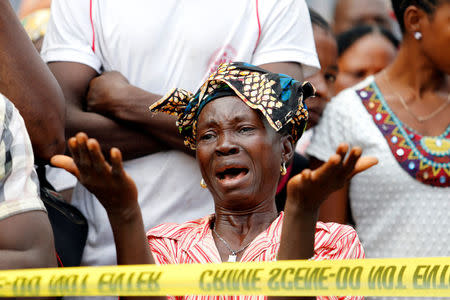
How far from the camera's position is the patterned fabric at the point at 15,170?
2.37 meters

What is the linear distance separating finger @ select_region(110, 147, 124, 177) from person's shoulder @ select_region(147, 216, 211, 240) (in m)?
0.74

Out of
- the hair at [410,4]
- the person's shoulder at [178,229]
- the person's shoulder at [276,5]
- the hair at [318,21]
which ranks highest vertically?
the hair at [410,4]

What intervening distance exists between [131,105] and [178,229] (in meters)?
0.56

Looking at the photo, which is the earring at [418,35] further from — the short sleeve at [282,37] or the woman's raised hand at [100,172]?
the woman's raised hand at [100,172]

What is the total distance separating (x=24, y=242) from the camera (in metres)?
2.34

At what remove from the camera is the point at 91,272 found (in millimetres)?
2053

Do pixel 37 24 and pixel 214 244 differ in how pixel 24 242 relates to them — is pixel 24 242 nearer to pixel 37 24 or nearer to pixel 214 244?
pixel 214 244

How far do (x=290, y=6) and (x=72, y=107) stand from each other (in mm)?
1051

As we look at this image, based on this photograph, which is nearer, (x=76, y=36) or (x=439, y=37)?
(x=76, y=36)

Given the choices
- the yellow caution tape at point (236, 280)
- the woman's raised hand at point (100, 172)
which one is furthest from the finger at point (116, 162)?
Result: the yellow caution tape at point (236, 280)

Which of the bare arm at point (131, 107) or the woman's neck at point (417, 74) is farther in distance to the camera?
the woman's neck at point (417, 74)

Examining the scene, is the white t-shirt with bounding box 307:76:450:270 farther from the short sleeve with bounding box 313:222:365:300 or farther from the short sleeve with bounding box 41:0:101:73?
the short sleeve with bounding box 41:0:101:73

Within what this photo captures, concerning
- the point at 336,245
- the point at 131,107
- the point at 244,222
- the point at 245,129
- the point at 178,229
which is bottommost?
the point at 178,229

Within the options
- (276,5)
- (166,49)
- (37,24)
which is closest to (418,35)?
(276,5)
